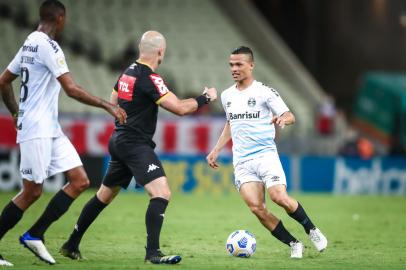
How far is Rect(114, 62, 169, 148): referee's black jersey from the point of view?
972 centimetres

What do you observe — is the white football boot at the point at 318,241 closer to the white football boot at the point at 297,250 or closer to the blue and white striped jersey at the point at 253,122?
the white football boot at the point at 297,250

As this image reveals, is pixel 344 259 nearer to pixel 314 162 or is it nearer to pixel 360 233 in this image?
pixel 360 233

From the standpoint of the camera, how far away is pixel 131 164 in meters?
9.77

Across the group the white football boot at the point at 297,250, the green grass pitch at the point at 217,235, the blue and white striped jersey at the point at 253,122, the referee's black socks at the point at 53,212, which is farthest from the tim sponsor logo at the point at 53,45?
the white football boot at the point at 297,250

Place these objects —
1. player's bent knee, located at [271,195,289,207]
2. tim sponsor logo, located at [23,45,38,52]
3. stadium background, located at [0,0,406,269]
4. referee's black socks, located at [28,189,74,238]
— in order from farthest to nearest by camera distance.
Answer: stadium background, located at [0,0,406,269], player's bent knee, located at [271,195,289,207], referee's black socks, located at [28,189,74,238], tim sponsor logo, located at [23,45,38,52]

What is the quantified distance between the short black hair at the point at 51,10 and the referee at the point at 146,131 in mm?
966

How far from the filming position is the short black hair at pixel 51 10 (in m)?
9.30

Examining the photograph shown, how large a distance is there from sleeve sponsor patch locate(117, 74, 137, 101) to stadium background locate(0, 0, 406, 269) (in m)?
2.07

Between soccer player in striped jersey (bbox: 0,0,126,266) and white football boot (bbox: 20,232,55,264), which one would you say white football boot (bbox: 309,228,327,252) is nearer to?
soccer player in striped jersey (bbox: 0,0,126,266)

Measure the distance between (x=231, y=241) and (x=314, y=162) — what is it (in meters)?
13.8

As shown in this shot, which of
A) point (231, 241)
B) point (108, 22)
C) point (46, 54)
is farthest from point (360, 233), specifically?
point (108, 22)

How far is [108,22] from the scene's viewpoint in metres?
30.6

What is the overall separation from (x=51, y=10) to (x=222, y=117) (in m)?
17.0

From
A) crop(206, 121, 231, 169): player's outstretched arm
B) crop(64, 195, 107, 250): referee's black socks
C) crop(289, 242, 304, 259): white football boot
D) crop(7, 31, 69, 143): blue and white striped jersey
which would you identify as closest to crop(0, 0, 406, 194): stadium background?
crop(206, 121, 231, 169): player's outstretched arm
